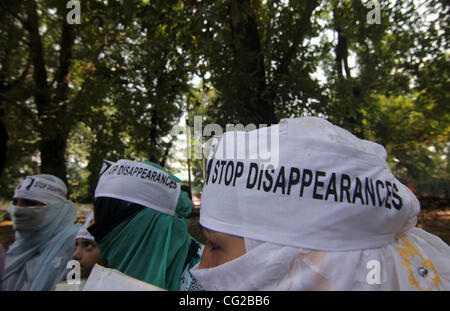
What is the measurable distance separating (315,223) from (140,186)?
1.67 m

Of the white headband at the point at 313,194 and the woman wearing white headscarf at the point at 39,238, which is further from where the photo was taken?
the woman wearing white headscarf at the point at 39,238

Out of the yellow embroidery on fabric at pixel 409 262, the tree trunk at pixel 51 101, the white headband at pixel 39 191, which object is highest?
the tree trunk at pixel 51 101

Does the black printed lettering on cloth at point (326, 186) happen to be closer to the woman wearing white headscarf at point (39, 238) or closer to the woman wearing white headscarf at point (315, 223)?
the woman wearing white headscarf at point (315, 223)

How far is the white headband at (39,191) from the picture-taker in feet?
12.1

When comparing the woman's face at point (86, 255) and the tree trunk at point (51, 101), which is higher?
the tree trunk at point (51, 101)

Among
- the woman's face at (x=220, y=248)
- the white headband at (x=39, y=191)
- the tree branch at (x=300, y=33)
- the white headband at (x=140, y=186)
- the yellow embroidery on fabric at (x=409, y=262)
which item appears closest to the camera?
the yellow embroidery on fabric at (x=409, y=262)

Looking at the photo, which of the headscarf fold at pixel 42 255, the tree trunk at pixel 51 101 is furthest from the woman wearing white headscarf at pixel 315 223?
the tree trunk at pixel 51 101

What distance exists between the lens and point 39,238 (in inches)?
144

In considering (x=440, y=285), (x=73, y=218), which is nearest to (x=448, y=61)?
(x=440, y=285)

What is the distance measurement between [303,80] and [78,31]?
231 inches

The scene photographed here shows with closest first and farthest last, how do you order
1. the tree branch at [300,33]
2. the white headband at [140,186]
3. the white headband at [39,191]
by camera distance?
1. the white headband at [140,186]
2. the tree branch at [300,33]
3. the white headband at [39,191]

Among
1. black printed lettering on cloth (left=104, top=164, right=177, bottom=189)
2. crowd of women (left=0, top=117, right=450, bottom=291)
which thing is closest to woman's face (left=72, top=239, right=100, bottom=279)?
black printed lettering on cloth (left=104, top=164, right=177, bottom=189)

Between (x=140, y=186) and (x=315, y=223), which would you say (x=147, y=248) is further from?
(x=315, y=223)

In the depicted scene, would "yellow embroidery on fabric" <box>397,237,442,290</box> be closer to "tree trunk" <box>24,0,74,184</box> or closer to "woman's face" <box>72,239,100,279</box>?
"woman's face" <box>72,239,100,279</box>
